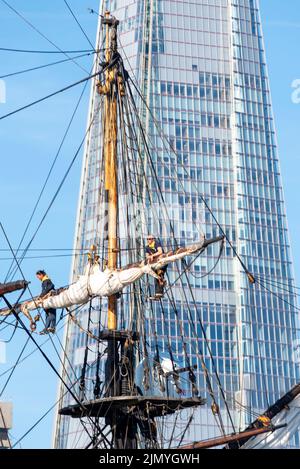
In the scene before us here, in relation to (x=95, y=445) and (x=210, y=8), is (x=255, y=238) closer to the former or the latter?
(x=210, y=8)

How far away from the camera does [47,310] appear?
50906mm

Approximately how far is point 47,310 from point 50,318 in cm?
48

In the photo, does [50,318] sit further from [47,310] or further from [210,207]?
[210,207]

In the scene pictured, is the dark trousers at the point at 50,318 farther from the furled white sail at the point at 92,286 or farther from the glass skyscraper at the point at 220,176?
the glass skyscraper at the point at 220,176

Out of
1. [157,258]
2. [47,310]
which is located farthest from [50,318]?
[157,258]

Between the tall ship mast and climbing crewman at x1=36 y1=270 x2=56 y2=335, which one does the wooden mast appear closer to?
climbing crewman at x1=36 y1=270 x2=56 y2=335

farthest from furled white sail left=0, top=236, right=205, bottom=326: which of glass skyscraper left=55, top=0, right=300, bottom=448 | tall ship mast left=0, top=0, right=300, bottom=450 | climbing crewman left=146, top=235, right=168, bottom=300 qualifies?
glass skyscraper left=55, top=0, right=300, bottom=448

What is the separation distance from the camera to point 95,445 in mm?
47656

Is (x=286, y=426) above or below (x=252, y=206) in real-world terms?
below

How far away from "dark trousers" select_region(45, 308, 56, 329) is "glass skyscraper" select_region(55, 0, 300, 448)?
326ft

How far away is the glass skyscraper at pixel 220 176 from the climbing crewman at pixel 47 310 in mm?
99399

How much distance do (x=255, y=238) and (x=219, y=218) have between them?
621cm

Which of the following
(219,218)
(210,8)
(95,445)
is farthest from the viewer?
(210,8)
